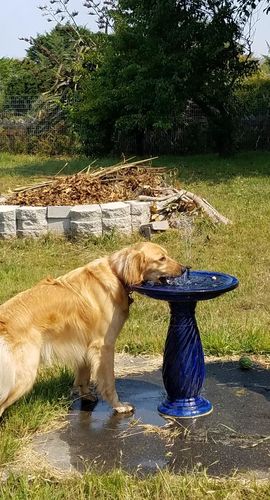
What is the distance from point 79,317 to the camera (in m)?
4.96

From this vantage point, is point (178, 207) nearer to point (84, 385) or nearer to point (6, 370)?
point (84, 385)

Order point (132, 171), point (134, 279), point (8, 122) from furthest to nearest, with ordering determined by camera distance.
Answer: point (8, 122) → point (132, 171) → point (134, 279)

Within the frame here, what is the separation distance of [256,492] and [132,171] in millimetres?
10294

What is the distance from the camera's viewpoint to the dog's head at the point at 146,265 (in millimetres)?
4922

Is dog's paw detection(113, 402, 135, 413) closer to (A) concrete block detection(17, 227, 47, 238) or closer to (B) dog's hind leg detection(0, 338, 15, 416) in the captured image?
(B) dog's hind leg detection(0, 338, 15, 416)

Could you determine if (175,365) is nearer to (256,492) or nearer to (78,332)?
(78,332)

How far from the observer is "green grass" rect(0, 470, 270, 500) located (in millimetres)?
3797

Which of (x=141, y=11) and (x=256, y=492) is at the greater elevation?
(x=141, y=11)

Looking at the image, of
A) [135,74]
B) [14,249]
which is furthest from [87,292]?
[135,74]

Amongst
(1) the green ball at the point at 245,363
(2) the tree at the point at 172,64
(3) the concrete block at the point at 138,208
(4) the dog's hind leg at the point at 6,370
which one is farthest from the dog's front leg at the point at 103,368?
(2) the tree at the point at 172,64

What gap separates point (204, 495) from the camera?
12.5ft

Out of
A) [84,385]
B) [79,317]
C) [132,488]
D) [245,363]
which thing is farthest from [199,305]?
[132,488]

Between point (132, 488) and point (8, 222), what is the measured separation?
7.93 m

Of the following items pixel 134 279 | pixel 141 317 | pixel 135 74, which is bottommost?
pixel 141 317
